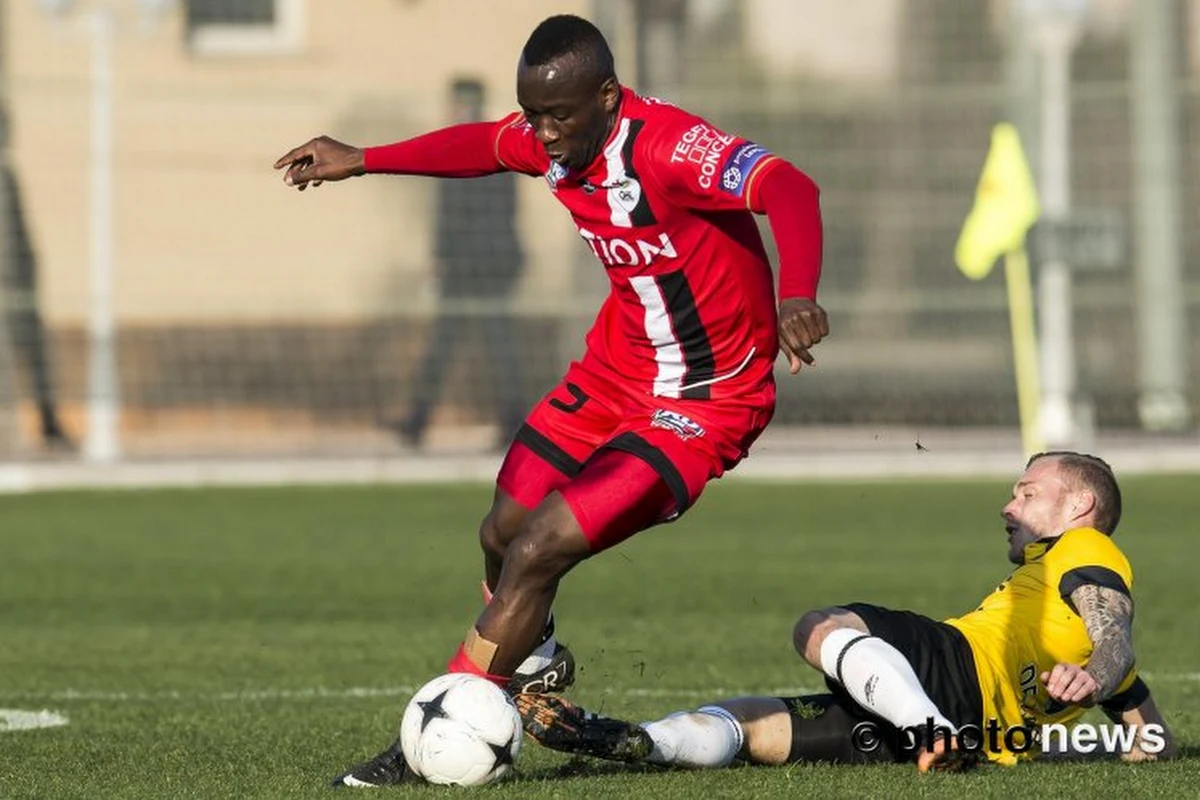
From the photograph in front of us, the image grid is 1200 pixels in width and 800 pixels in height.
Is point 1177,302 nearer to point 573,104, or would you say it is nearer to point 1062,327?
point 1062,327

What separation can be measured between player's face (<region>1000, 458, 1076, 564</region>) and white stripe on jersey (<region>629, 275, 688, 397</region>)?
3.15ft

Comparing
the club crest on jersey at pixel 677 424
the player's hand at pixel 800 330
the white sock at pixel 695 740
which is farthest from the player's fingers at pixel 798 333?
the white sock at pixel 695 740

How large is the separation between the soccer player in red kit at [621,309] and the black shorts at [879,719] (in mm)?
608

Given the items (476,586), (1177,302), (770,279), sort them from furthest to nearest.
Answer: (1177,302) < (476,586) < (770,279)

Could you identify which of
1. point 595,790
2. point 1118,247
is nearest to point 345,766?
point 595,790

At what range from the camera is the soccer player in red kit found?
653cm

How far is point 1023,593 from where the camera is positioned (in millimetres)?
6746

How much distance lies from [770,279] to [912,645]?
4.04 feet

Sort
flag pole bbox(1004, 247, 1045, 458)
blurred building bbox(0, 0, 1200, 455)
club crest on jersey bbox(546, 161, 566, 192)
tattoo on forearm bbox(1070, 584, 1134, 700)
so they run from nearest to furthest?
tattoo on forearm bbox(1070, 584, 1134, 700), club crest on jersey bbox(546, 161, 566, 192), flag pole bbox(1004, 247, 1045, 458), blurred building bbox(0, 0, 1200, 455)

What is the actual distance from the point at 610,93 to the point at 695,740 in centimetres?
167

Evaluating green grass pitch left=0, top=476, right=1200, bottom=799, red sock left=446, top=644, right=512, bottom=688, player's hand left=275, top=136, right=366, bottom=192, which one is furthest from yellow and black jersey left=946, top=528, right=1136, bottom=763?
player's hand left=275, top=136, right=366, bottom=192

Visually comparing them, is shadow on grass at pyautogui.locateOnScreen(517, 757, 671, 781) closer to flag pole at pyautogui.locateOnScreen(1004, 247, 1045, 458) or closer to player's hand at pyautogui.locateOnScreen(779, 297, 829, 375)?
player's hand at pyautogui.locateOnScreen(779, 297, 829, 375)

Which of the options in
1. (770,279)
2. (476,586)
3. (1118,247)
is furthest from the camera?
(1118,247)

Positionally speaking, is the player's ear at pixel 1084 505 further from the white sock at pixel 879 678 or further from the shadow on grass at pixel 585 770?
the shadow on grass at pixel 585 770
